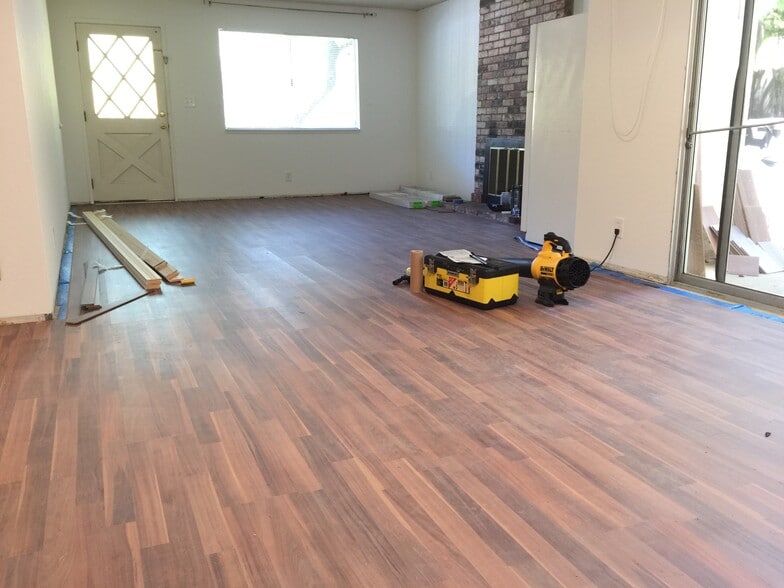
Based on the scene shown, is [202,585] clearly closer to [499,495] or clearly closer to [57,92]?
[499,495]

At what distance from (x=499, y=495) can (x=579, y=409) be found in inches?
28.2

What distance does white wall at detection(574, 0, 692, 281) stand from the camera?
4141 millimetres

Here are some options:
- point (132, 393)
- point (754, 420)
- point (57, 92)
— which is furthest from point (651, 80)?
point (57, 92)

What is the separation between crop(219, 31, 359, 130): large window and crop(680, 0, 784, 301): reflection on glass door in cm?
642

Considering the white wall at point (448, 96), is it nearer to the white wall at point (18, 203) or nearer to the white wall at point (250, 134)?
the white wall at point (250, 134)

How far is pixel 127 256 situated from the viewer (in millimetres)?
5035

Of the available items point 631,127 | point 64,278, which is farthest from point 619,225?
point 64,278

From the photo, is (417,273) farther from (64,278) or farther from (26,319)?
(64,278)

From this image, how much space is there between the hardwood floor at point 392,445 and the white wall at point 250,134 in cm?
544

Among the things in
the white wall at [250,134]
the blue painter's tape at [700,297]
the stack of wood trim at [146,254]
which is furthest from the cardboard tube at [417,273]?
the white wall at [250,134]

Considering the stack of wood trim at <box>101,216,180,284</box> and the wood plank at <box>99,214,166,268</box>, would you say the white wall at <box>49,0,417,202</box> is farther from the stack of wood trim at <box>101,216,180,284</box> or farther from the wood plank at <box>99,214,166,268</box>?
the stack of wood trim at <box>101,216,180,284</box>

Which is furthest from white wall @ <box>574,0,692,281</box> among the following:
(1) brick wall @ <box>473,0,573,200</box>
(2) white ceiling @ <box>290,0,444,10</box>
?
(2) white ceiling @ <box>290,0,444,10</box>

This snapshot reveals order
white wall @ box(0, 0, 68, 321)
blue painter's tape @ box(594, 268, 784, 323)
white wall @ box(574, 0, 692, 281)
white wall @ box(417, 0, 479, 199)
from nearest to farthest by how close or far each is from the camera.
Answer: white wall @ box(0, 0, 68, 321) < blue painter's tape @ box(594, 268, 784, 323) < white wall @ box(574, 0, 692, 281) < white wall @ box(417, 0, 479, 199)

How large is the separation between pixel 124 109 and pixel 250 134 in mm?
1648
